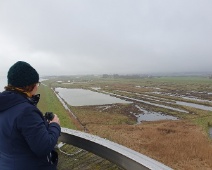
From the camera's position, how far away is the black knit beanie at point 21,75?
236 centimetres

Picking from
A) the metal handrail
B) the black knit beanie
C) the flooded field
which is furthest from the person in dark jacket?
the flooded field

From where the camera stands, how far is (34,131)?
2.18 metres

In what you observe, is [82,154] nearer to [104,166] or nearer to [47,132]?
[104,166]

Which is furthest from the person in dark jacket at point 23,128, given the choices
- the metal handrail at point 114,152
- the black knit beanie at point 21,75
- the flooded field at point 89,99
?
the flooded field at point 89,99

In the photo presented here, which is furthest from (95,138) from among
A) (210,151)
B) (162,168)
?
(210,151)

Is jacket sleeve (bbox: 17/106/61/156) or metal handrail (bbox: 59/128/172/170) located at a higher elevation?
jacket sleeve (bbox: 17/106/61/156)

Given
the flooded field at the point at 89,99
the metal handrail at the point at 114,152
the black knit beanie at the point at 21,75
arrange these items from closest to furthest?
the black knit beanie at the point at 21,75 → the metal handrail at the point at 114,152 → the flooded field at the point at 89,99

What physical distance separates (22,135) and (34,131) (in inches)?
5.8

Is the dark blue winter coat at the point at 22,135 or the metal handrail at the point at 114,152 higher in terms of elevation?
the dark blue winter coat at the point at 22,135

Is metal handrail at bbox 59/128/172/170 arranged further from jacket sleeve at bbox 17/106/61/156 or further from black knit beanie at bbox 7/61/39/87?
black knit beanie at bbox 7/61/39/87

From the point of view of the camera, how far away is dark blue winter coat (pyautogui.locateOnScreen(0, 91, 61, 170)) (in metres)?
2.20

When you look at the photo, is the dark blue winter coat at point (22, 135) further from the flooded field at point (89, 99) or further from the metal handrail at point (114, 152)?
the flooded field at point (89, 99)

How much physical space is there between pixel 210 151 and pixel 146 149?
11.6 feet

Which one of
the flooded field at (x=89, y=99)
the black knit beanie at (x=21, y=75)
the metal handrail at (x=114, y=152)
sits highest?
the black knit beanie at (x=21, y=75)
